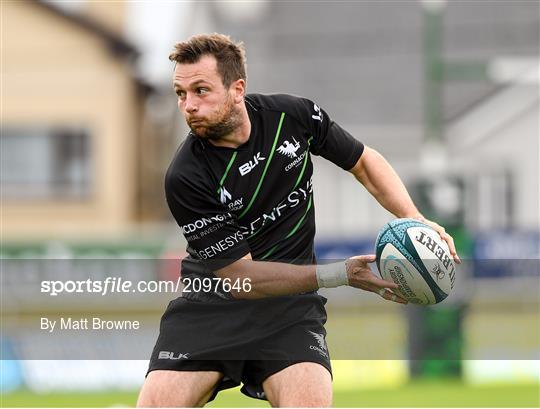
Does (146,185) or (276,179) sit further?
(146,185)

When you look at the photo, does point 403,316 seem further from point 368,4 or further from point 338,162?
point 368,4

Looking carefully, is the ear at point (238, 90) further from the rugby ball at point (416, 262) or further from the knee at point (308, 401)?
the knee at point (308, 401)

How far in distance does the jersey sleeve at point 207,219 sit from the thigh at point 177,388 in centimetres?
58

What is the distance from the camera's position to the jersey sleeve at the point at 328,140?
20.1ft

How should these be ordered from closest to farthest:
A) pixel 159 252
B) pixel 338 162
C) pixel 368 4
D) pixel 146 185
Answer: pixel 338 162
pixel 159 252
pixel 368 4
pixel 146 185

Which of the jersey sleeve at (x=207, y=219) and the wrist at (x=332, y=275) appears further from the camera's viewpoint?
the jersey sleeve at (x=207, y=219)

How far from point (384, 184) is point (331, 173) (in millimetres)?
19481

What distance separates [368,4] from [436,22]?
14.0 meters

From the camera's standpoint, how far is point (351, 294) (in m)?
15.6

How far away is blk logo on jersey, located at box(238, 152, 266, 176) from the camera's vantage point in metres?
5.85

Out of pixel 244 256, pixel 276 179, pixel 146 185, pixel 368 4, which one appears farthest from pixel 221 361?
pixel 146 185

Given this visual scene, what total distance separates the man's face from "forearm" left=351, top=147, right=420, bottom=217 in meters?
0.99

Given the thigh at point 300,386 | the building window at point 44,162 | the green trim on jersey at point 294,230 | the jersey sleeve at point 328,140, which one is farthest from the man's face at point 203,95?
the building window at point 44,162

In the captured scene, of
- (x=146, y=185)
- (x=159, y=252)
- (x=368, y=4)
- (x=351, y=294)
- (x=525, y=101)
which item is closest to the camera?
(x=351, y=294)
